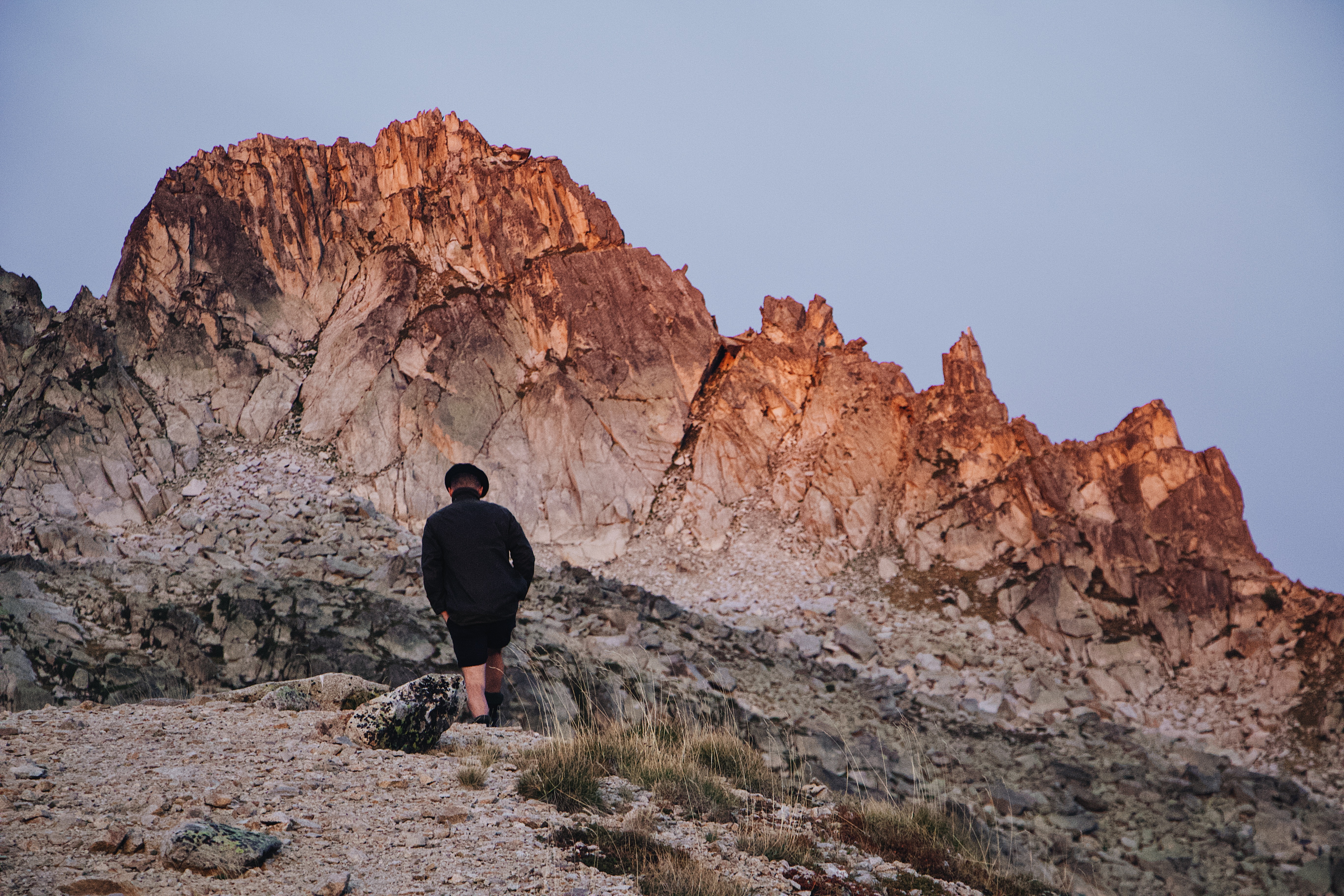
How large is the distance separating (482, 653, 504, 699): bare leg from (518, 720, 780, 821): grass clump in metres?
1.00

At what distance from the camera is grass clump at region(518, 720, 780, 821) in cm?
568

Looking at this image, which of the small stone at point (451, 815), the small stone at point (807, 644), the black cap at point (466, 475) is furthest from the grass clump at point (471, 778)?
the small stone at point (807, 644)

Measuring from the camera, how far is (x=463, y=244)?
31406 mm

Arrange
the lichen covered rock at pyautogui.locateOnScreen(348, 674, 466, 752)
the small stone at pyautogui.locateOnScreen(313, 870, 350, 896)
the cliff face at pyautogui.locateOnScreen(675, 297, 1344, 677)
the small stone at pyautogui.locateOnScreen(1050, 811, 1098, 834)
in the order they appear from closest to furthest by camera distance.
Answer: the small stone at pyautogui.locateOnScreen(313, 870, 350, 896), the lichen covered rock at pyautogui.locateOnScreen(348, 674, 466, 752), the small stone at pyautogui.locateOnScreen(1050, 811, 1098, 834), the cliff face at pyautogui.locateOnScreen(675, 297, 1344, 677)

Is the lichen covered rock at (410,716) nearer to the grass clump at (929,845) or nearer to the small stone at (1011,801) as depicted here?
the grass clump at (929,845)

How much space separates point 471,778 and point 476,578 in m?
2.09

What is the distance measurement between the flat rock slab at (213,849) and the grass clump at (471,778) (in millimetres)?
1598

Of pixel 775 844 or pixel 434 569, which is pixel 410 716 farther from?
pixel 775 844

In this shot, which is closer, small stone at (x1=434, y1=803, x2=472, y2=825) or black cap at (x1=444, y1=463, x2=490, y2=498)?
small stone at (x1=434, y1=803, x2=472, y2=825)

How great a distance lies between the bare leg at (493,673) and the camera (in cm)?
780

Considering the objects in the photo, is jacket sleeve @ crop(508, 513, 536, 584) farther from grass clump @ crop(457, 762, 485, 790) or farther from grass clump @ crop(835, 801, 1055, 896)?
grass clump @ crop(835, 801, 1055, 896)

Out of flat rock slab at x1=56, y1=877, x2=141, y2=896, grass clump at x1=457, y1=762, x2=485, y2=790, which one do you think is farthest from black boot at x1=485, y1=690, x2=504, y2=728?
flat rock slab at x1=56, y1=877, x2=141, y2=896

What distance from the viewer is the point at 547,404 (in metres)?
28.8

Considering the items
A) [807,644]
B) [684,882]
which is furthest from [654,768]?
[807,644]
